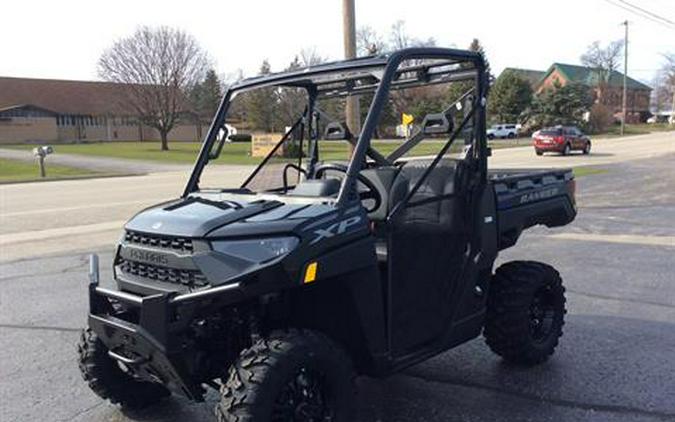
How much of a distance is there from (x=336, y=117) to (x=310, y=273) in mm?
2171

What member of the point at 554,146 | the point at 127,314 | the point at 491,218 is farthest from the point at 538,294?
the point at 554,146

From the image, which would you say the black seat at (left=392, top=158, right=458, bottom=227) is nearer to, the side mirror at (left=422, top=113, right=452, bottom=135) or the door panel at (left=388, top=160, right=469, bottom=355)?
the door panel at (left=388, top=160, right=469, bottom=355)

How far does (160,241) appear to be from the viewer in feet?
10.9

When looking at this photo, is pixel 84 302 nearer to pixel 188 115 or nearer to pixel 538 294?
pixel 538 294

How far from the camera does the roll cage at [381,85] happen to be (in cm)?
356

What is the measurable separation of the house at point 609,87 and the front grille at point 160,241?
7797cm

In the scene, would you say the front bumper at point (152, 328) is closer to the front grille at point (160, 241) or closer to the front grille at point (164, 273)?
the front grille at point (164, 273)

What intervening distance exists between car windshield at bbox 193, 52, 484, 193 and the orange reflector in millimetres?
1030

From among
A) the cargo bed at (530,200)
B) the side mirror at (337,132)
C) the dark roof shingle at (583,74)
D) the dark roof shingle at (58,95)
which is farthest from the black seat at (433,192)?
the dark roof shingle at (583,74)

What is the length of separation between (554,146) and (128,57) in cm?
3805

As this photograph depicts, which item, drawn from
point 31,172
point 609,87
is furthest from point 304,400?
point 609,87

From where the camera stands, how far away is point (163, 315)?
9.83ft

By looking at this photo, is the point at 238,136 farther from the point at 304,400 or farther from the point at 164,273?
the point at 304,400

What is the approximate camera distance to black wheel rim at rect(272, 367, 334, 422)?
3.09 m
